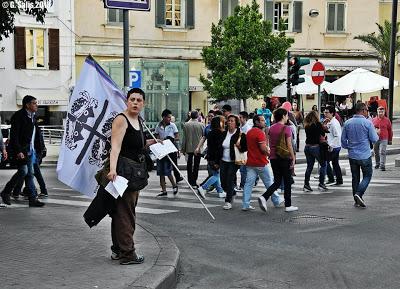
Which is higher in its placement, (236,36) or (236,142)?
(236,36)

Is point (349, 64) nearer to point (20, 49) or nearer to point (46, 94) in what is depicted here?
point (46, 94)

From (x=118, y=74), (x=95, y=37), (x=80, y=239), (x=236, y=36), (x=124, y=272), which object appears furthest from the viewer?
(x=95, y=37)

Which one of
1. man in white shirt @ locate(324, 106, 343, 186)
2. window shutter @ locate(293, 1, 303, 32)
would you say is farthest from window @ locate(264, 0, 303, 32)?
man in white shirt @ locate(324, 106, 343, 186)

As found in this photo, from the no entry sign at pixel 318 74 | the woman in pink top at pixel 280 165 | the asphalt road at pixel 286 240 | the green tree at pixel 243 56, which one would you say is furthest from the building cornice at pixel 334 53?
the woman in pink top at pixel 280 165

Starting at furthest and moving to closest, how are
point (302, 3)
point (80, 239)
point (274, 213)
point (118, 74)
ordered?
point (302, 3) < point (118, 74) < point (274, 213) < point (80, 239)

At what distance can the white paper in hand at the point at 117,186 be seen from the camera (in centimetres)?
650

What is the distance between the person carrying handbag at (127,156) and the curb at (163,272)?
287 mm

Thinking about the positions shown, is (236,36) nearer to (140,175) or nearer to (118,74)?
(118,74)

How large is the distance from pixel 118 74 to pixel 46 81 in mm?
11699

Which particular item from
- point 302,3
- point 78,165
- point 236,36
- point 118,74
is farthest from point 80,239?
point 302,3

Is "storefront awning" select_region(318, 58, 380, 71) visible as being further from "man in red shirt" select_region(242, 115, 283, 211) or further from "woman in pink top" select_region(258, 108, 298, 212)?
"man in red shirt" select_region(242, 115, 283, 211)

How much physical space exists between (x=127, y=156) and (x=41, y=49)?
28469 mm

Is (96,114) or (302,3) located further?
(302,3)

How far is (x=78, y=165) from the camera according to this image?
7457 mm
